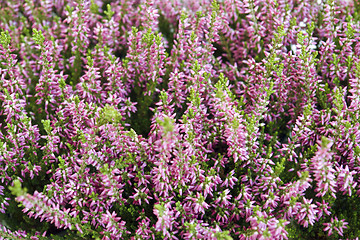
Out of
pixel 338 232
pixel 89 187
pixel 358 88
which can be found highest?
pixel 358 88

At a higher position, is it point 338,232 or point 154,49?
point 154,49

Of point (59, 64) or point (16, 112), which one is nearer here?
point (16, 112)

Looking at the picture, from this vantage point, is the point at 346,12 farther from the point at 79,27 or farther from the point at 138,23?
the point at 79,27

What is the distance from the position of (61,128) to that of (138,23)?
1409 mm

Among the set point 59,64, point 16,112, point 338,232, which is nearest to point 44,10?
point 59,64

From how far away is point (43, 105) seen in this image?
349cm

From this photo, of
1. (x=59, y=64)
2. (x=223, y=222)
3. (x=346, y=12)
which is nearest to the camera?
(x=223, y=222)

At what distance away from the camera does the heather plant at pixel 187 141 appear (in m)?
2.70

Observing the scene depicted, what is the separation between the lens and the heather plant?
2.70 meters

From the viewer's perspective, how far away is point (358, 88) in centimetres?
288

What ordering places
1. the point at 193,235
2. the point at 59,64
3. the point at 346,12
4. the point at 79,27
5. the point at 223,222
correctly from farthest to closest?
the point at 346,12
the point at 59,64
the point at 79,27
the point at 223,222
the point at 193,235

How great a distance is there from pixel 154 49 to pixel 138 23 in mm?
934

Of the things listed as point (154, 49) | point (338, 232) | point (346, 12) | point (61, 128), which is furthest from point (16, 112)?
point (346, 12)

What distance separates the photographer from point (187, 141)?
2701 mm
